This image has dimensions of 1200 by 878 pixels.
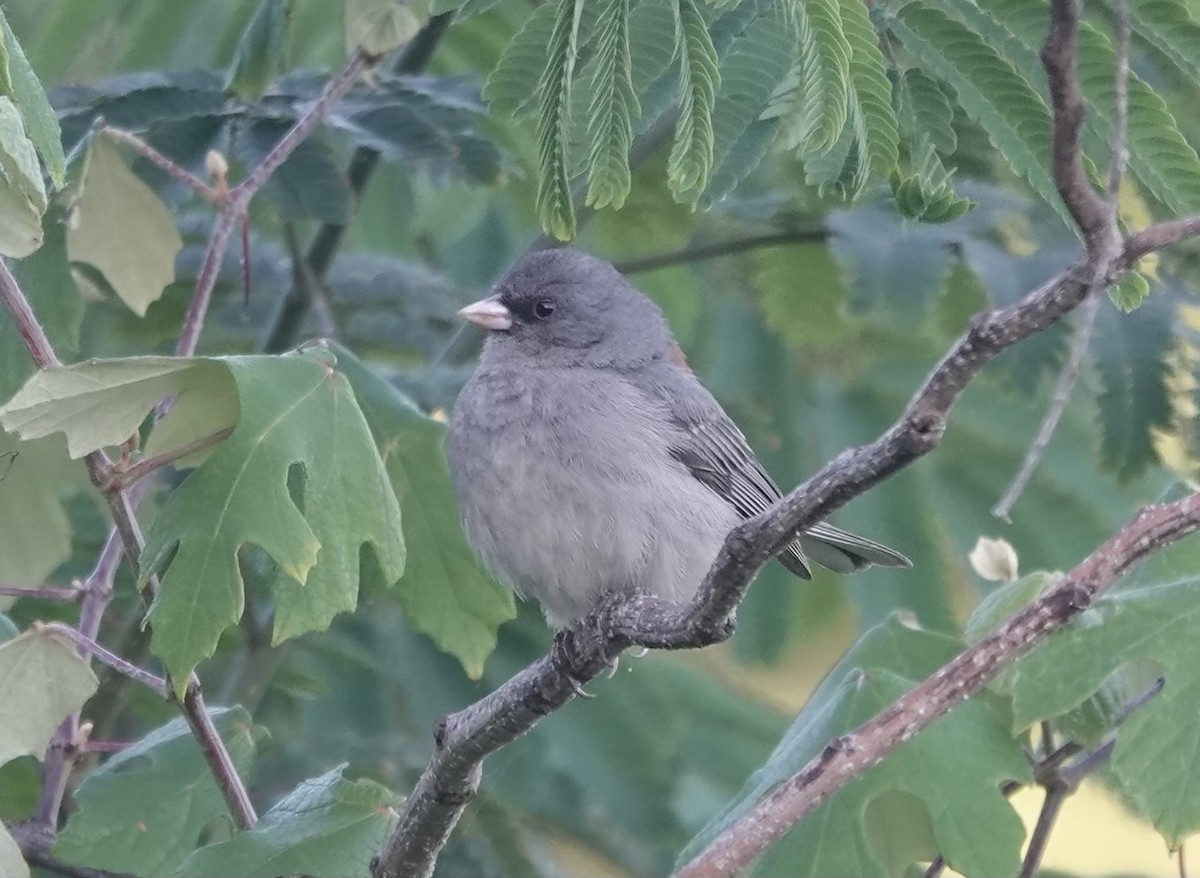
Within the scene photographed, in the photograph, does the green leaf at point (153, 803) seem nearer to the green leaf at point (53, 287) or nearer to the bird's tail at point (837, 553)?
the green leaf at point (53, 287)

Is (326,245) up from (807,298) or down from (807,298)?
up

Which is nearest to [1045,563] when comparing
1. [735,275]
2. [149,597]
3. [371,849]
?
[735,275]

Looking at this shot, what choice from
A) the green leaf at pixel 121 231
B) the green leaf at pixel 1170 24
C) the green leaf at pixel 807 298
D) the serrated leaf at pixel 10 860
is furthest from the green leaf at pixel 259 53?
the green leaf at pixel 1170 24

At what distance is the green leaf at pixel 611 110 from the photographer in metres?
1.93

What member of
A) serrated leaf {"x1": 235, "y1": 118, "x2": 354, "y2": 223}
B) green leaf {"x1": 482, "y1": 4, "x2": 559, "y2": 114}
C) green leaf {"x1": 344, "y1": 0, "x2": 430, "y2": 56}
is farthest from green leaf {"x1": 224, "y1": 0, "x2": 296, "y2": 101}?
green leaf {"x1": 482, "y1": 4, "x2": 559, "y2": 114}

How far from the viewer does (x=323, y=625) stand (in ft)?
7.44

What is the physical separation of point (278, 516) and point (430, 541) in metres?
0.69

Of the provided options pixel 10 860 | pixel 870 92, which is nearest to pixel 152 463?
pixel 10 860

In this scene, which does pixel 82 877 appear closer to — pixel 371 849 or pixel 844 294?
pixel 371 849

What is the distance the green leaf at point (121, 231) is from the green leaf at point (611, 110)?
108 centimetres

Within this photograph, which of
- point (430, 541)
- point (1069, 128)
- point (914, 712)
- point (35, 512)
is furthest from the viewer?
point (430, 541)

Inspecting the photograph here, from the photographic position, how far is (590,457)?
2984 mm

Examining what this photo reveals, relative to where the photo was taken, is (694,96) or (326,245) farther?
(326,245)

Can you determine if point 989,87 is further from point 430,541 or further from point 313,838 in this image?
point 313,838
